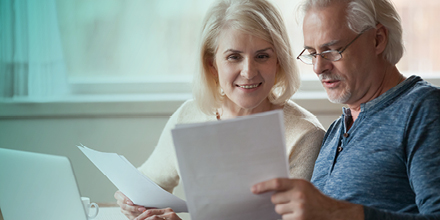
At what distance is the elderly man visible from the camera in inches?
38.2

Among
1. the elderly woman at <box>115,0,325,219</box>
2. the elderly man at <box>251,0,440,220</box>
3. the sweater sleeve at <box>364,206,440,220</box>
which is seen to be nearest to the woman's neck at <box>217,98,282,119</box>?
the elderly woman at <box>115,0,325,219</box>

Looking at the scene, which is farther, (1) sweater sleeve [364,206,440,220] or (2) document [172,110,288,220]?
(1) sweater sleeve [364,206,440,220]

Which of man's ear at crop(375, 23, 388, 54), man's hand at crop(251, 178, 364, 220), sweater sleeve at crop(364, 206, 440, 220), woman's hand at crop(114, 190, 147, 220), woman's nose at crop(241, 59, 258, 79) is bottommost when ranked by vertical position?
woman's hand at crop(114, 190, 147, 220)

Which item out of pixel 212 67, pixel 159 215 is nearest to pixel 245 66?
pixel 212 67

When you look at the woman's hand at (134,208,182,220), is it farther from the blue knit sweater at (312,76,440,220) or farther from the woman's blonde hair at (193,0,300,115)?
the woman's blonde hair at (193,0,300,115)

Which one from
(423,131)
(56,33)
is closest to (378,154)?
(423,131)

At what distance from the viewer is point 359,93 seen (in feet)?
3.95

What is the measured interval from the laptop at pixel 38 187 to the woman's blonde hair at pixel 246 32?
78 cm

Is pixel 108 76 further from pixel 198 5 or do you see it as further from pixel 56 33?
pixel 198 5

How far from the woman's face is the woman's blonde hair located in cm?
3

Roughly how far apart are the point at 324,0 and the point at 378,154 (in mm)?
473

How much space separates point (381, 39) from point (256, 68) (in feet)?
1.51

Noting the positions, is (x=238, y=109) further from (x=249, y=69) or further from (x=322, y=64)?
(x=322, y=64)

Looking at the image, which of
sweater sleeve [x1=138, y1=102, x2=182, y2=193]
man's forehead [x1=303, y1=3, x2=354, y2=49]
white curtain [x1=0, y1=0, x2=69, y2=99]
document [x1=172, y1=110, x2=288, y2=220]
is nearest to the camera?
document [x1=172, y1=110, x2=288, y2=220]
